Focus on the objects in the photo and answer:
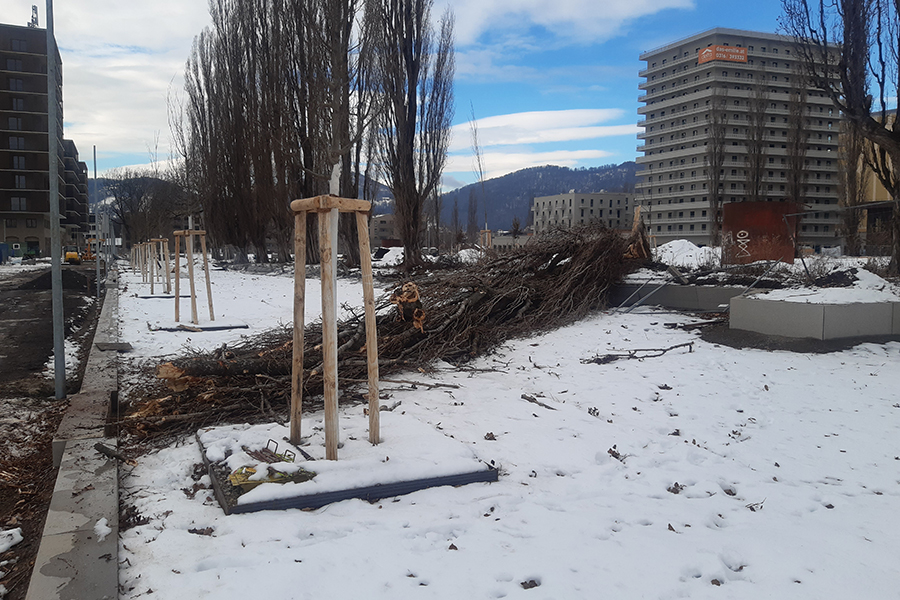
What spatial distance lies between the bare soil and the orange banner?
243ft

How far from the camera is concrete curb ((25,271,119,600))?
88.5 inches

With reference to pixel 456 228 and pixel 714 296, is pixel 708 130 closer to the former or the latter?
pixel 456 228

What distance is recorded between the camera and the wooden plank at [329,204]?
10.1 ft

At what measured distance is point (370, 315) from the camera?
3.38 m

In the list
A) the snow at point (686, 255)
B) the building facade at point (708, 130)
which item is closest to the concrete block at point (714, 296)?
the snow at point (686, 255)

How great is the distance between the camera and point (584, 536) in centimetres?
271

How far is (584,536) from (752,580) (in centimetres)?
67

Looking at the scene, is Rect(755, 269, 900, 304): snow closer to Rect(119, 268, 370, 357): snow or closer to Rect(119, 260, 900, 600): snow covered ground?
Rect(119, 260, 900, 600): snow covered ground

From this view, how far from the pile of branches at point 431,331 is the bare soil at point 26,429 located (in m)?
0.63

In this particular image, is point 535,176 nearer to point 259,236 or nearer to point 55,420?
point 259,236

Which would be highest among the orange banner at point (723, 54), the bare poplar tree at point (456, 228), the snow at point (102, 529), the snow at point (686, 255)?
the orange banner at point (723, 54)

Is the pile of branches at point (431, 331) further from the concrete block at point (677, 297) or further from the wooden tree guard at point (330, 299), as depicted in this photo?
the wooden tree guard at point (330, 299)

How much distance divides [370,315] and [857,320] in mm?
5857

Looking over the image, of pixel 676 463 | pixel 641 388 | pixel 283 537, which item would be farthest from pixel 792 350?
pixel 283 537
